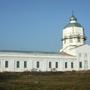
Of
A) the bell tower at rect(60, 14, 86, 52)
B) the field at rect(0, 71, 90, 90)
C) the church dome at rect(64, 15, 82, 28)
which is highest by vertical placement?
the church dome at rect(64, 15, 82, 28)

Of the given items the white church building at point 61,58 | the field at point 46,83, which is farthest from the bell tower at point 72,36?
the field at point 46,83

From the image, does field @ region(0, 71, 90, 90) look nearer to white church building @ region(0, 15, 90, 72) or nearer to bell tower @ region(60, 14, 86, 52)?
white church building @ region(0, 15, 90, 72)

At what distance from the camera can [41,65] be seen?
5175cm

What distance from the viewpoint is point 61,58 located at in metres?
53.5

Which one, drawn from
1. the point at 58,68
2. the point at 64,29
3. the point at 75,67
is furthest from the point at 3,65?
the point at 64,29

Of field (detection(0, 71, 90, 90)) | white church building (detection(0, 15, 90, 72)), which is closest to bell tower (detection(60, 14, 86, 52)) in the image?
white church building (detection(0, 15, 90, 72))

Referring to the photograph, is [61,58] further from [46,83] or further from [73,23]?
[46,83]

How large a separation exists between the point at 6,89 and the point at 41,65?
1204 inches

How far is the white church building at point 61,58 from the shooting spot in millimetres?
49594

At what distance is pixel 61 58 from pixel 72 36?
796 cm

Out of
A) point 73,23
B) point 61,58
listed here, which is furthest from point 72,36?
point 61,58

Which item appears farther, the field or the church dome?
the church dome

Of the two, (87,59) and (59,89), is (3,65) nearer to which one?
(87,59)

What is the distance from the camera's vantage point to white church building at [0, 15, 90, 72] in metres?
49.6
